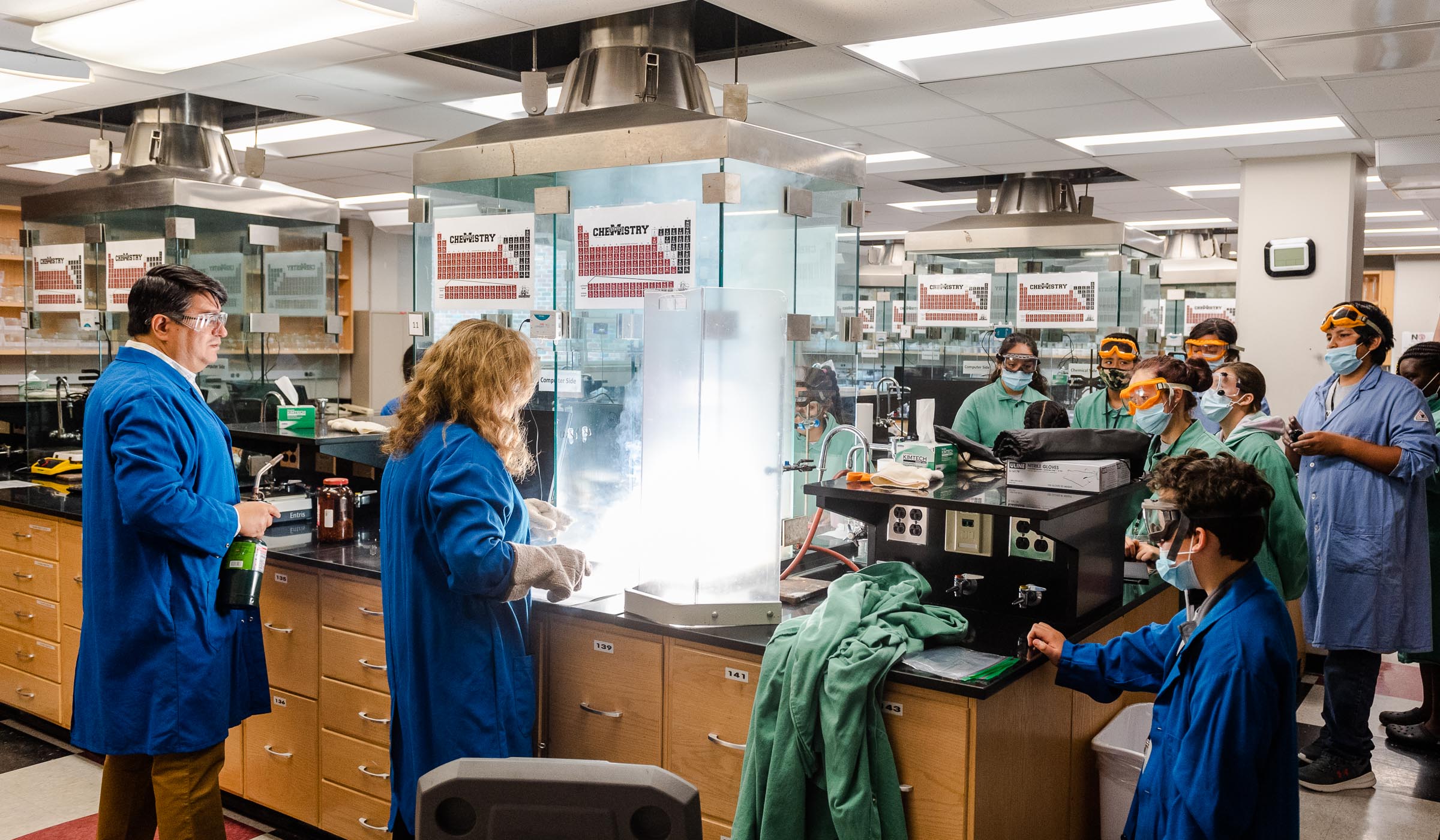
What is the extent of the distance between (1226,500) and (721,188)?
1.54 metres

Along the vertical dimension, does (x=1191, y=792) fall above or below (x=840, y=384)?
below

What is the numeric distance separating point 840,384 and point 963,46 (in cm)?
154

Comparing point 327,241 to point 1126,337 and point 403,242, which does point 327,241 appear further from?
point 403,242

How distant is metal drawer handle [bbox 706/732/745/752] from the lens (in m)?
2.46

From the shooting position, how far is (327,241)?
18.3 ft

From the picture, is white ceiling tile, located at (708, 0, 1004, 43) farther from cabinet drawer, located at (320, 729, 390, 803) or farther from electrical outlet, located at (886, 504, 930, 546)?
cabinet drawer, located at (320, 729, 390, 803)

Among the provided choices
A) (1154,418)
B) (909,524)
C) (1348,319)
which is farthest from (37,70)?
(1348,319)

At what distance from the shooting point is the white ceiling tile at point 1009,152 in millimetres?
5918

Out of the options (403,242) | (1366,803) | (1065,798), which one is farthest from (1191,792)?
(403,242)

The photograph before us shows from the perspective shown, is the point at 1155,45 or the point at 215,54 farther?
the point at 1155,45

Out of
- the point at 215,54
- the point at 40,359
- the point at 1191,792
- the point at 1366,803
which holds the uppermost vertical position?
the point at 215,54

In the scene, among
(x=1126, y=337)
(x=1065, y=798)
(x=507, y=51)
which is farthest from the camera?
(x=1126, y=337)

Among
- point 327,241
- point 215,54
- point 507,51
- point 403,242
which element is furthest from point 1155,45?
point 403,242

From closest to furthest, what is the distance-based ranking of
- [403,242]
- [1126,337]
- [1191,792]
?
[1191,792] → [1126,337] → [403,242]
